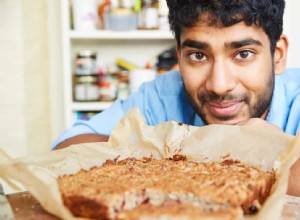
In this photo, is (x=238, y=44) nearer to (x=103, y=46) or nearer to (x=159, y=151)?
(x=159, y=151)

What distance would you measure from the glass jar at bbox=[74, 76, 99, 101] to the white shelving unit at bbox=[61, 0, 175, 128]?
3cm

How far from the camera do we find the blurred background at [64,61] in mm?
2064

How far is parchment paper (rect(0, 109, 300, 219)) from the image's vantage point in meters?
0.70

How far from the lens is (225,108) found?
1.13 metres

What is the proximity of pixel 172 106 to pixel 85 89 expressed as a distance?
86 centimetres

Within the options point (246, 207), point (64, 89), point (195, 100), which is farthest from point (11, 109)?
point (246, 207)

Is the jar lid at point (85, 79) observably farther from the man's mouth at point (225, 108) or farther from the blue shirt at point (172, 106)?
the man's mouth at point (225, 108)

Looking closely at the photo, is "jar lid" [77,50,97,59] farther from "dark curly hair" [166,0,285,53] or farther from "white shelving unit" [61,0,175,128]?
"dark curly hair" [166,0,285,53]

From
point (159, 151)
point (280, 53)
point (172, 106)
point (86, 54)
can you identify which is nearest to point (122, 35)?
point (86, 54)

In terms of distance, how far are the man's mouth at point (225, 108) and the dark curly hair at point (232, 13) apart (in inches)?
7.2

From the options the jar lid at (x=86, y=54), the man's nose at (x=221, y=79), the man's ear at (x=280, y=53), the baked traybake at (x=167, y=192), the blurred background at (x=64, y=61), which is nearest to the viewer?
the baked traybake at (x=167, y=192)

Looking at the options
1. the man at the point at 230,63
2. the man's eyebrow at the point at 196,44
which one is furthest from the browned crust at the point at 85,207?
the man's eyebrow at the point at 196,44

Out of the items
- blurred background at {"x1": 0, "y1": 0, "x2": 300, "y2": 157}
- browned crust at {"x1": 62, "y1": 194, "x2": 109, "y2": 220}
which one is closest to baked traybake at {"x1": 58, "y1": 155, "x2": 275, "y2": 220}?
browned crust at {"x1": 62, "y1": 194, "x2": 109, "y2": 220}

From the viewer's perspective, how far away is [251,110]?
117 cm
